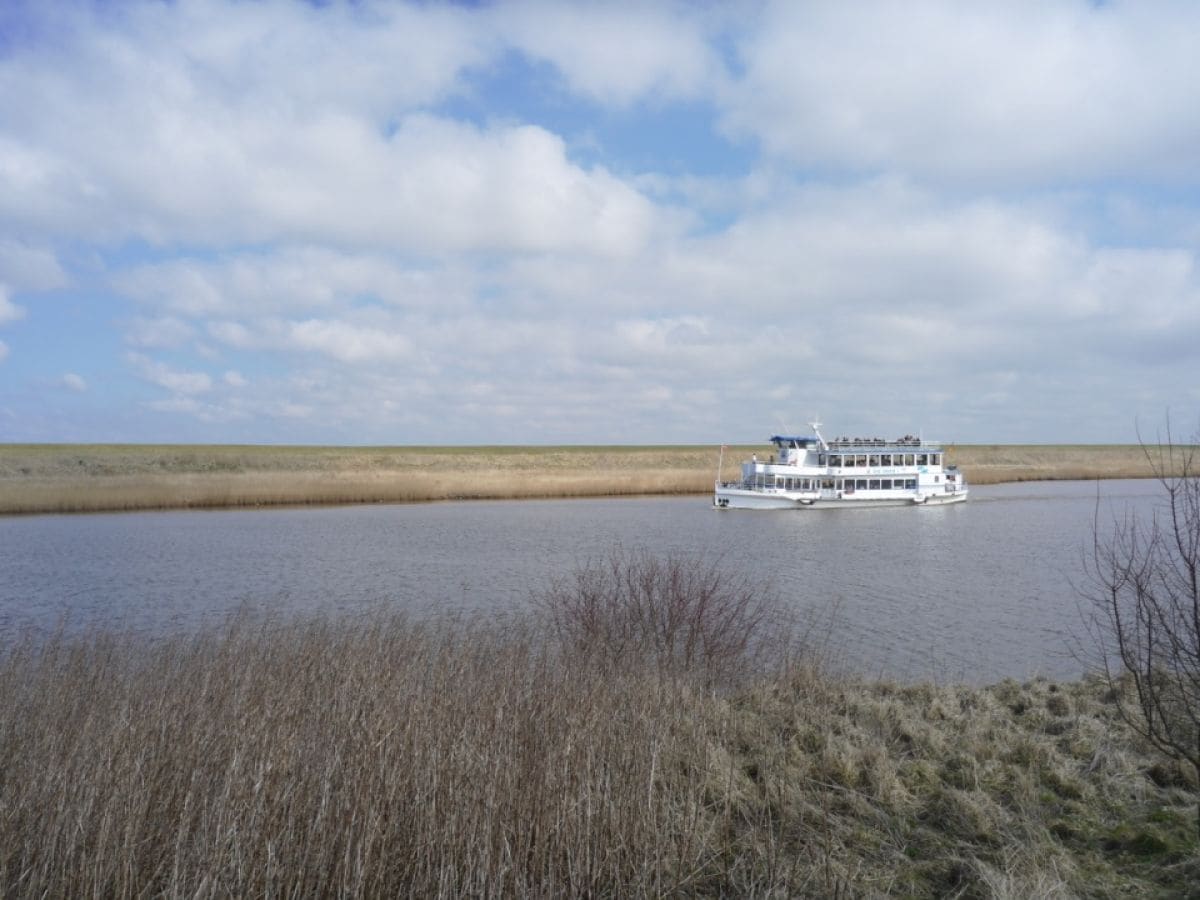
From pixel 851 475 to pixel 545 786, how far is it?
50.3 meters

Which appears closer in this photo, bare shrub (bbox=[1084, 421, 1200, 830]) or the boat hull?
bare shrub (bbox=[1084, 421, 1200, 830])

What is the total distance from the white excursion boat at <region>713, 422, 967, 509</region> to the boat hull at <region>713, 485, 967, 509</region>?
5 centimetres

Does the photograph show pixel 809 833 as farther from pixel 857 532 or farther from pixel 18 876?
pixel 857 532

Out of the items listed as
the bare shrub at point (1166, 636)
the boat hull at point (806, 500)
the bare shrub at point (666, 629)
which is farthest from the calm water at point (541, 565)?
the bare shrub at point (1166, 636)

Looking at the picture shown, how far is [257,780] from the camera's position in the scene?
517cm

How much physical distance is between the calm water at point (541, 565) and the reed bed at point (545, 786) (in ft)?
13.5

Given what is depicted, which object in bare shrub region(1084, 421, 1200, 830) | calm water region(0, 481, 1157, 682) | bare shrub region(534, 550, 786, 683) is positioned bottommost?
calm water region(0, 481, 1157, 682)

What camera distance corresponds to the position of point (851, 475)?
5328 centimetres

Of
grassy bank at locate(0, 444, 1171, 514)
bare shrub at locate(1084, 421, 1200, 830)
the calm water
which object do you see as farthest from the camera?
grassy bank at locate(0, 444, 1171, 514)

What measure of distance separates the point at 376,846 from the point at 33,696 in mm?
5252

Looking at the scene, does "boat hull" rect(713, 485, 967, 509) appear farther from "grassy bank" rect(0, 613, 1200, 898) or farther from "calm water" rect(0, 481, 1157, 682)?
"grassy bank" rect(0, 613, 1200, 898)

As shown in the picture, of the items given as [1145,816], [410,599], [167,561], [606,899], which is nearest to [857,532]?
[410,599]

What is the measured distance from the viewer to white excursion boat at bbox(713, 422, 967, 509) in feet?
171

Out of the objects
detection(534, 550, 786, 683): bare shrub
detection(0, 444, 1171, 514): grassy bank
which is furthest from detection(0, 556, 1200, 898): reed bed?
detection(0, 444, 1171, 514): grassy bank
